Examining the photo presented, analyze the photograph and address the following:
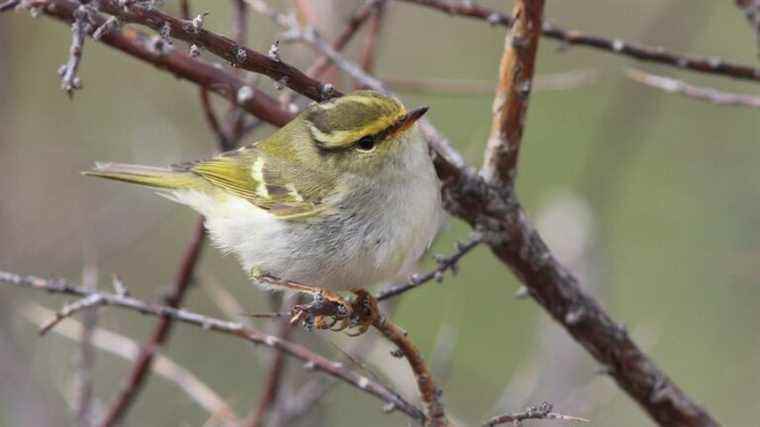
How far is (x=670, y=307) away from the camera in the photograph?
215 inches

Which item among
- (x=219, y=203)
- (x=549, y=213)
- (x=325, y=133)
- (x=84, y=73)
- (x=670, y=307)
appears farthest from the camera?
(x=84, y=73)

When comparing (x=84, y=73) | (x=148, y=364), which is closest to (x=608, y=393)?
(x=148, y=364)

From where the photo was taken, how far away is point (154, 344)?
123 inches

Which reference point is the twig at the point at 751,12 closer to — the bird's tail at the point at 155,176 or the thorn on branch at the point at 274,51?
the thorn on branch at the point at 274,51

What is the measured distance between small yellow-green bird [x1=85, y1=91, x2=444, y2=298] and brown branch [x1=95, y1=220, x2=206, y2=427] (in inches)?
6.0

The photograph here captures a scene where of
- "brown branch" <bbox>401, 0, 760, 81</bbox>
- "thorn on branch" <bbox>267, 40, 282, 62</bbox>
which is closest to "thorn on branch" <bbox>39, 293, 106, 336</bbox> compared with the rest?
"thorn on branch" <bbox>267, 40, 282, 62</bbox>

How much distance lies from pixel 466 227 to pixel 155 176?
8.35 feet

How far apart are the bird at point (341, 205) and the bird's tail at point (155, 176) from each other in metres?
0.23

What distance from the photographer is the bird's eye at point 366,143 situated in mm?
2758

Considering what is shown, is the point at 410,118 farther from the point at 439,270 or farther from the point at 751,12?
the point at 751,12

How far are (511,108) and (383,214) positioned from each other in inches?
17.1

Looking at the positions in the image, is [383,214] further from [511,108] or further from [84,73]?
[84,73]

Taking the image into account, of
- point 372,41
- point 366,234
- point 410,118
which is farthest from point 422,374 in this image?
point 372,41

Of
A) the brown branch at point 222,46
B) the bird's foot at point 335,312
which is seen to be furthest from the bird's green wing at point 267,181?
the brown branch at point 222,46
